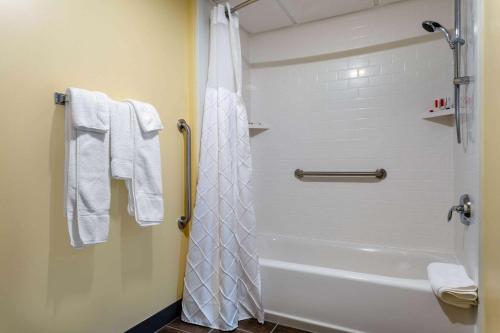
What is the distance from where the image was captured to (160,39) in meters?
1.74

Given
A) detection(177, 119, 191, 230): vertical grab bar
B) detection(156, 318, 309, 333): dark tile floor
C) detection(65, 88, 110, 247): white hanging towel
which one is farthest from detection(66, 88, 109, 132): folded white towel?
detection(156, 318, 309, 333): dark tile floor

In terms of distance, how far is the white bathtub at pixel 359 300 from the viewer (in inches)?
56.2

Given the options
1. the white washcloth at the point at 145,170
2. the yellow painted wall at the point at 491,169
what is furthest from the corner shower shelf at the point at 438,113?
the white washcloth at the point at 145,170

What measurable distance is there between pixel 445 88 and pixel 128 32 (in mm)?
2056

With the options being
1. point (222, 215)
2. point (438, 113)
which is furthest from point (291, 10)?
point (222, 215)

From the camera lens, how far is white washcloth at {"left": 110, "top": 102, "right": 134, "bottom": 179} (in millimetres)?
1307

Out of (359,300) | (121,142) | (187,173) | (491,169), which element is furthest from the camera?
(187,173)

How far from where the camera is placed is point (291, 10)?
7.36 ft

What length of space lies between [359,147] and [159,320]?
184 cm

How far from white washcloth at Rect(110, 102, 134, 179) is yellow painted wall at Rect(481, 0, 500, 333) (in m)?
1.50

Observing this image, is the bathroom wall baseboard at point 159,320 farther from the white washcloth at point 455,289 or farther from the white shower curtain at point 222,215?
the white washcloth at point 455,289

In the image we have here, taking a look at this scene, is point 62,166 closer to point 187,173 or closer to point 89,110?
point 89,110

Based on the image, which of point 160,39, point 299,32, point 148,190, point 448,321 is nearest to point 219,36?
point 160,39

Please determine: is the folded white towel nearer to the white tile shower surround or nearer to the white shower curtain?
the white shower curtain
